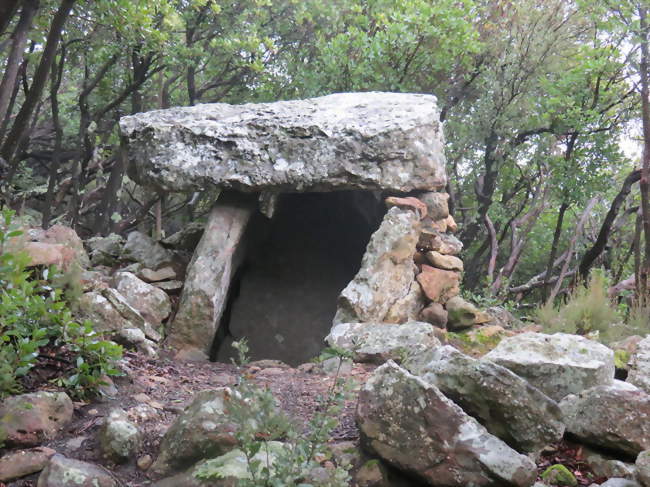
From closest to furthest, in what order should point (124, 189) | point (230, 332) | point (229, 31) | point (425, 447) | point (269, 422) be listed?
point (269, 422), point (425, 447), point (230, 332), point (229, 31), point (124, 189)

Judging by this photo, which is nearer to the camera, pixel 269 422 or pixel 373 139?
pixel 269 422

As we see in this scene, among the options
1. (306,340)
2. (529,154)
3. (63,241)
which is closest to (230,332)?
(306,340)

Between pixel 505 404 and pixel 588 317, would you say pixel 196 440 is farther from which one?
pixel 588 317

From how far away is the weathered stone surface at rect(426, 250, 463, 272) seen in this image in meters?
6.31

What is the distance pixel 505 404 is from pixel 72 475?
195 centimetres

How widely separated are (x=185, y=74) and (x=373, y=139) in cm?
712

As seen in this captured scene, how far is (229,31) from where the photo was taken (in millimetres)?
9867

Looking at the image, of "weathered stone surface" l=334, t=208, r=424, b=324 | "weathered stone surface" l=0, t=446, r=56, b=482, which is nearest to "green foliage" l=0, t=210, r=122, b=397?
"weathered stone surface" l=0, t=446, r=56, b=482

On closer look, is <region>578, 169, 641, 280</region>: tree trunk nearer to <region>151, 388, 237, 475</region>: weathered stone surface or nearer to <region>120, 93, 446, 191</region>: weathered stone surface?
<region>120, 93, 446, 191</region>: weathered stone surface

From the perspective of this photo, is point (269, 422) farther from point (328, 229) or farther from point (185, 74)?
point (185, 74)

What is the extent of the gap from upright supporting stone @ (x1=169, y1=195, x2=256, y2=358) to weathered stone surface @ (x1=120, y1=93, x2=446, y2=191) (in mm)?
378

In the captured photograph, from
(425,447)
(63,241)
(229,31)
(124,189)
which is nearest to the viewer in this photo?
(425,447)

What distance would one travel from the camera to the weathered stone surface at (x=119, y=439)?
2.66 meters

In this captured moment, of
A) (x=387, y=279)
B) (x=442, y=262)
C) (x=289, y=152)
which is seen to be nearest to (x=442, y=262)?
(x=442, y=262)
